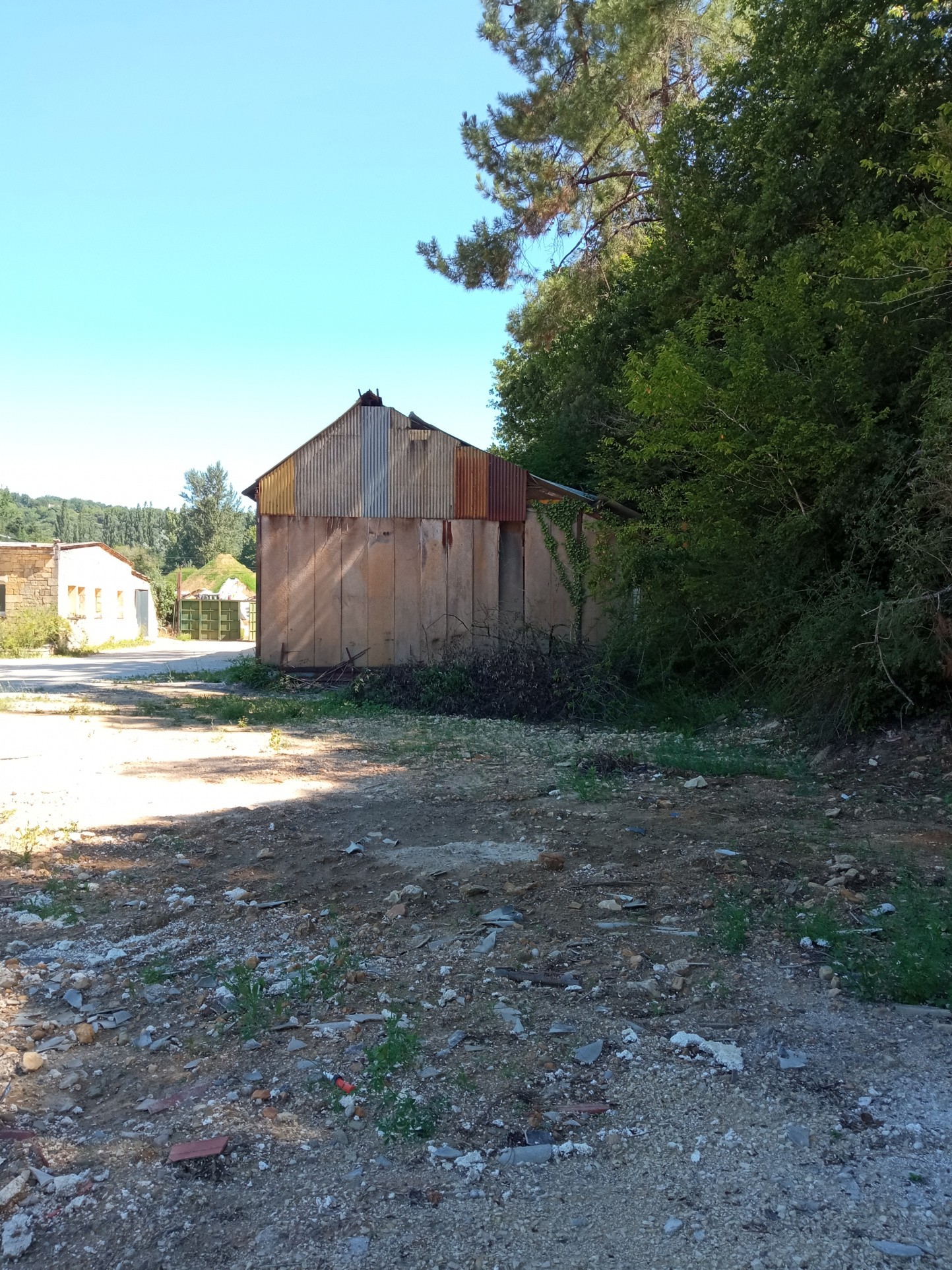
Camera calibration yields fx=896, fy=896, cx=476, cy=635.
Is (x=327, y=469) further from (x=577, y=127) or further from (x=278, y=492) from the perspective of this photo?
(x=577, y=127)

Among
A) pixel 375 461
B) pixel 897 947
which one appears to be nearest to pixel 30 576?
pixel 375 461

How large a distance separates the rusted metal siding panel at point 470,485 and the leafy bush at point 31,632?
14293 mm

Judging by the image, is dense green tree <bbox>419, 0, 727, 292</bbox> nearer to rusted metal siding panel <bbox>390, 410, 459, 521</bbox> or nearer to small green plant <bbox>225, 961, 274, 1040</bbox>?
rusted metal siding panel <bbox>390, 410, 459, 521</bbox>

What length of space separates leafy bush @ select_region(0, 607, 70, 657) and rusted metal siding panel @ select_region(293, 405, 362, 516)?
12734 millimetres

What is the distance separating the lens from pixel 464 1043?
9.60 ft

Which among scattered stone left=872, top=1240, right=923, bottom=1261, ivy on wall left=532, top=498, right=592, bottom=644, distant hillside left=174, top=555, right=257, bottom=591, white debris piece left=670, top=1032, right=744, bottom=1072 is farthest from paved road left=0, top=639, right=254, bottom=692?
distant hillside left=174, top=555, right=257, bottom=591

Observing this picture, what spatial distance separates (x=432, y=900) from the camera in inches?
165

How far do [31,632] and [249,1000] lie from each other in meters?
22.3

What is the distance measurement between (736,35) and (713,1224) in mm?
14749

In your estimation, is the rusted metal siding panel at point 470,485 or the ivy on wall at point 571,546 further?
the rusted metal siding panel at point 470,485

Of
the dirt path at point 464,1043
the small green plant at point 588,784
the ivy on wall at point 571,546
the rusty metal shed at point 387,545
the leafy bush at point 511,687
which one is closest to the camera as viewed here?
the dirt path at point 464,1043

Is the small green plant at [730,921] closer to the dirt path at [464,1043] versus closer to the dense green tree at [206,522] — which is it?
the dirt path at [464,1043]

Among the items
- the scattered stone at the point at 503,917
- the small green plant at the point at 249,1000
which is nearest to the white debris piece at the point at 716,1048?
the scattered stone at the point at 503,917

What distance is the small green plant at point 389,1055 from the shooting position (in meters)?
2.70
